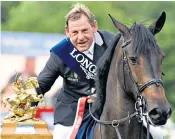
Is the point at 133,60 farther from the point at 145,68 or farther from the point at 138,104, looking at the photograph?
the point at 138,104

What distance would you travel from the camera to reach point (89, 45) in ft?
25.1

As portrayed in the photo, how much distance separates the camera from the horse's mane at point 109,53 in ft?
21.4

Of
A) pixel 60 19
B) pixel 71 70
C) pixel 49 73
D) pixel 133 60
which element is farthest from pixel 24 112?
pixel 60 19

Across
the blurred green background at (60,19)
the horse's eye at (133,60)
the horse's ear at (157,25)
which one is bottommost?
the horse's eye at (133,60)

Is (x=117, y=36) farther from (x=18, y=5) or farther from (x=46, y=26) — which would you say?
(x=18, y=5)

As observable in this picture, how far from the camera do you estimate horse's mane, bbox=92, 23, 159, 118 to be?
6516 millimetres

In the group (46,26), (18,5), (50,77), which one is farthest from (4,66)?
(50,77)

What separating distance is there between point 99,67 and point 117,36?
13.0 inches

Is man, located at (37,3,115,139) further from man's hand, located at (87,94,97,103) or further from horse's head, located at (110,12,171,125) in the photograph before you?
horse's head, located at (110,12,171,125)

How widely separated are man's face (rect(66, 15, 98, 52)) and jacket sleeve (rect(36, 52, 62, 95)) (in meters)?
0.32

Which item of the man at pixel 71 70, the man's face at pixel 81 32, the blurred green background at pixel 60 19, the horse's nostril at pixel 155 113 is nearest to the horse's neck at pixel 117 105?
the horse's nostril at pixel 155 113

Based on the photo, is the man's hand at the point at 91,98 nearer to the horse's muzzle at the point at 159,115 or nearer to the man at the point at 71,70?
the man at the point at 71,70

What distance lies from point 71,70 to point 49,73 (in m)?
0.30

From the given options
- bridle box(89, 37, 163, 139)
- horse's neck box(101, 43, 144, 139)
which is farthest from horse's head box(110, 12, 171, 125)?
horse's neck box(101, 43, 144, 139)
